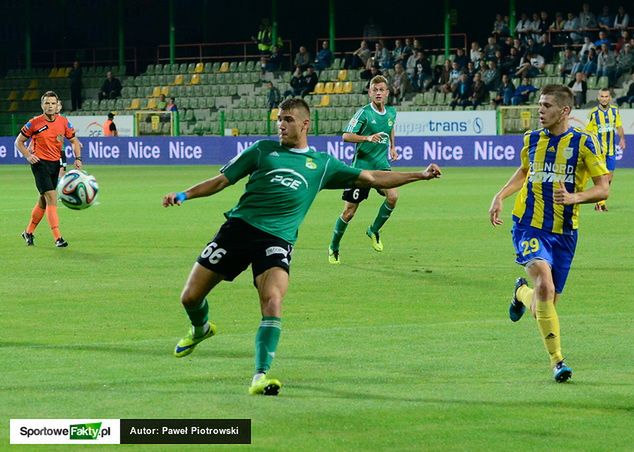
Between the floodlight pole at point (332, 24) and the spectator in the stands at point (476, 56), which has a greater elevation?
the floodlight pole at point (332, 24)

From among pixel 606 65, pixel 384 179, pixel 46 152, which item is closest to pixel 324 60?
pixel 606 65

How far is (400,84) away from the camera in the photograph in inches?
1769

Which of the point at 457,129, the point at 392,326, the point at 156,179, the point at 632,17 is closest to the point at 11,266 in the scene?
the point at 392,326

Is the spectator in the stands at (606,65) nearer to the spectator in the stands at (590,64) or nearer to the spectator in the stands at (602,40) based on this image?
the spectator in the stands at (590,64)

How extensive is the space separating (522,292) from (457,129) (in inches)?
1260

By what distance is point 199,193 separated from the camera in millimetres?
8477

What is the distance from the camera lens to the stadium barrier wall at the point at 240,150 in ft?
134

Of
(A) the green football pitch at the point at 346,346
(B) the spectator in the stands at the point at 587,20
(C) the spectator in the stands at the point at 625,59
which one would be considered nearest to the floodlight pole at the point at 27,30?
(B) the spectator in the stands at the point at 587,20

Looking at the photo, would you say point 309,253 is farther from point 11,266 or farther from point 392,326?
point 392,326

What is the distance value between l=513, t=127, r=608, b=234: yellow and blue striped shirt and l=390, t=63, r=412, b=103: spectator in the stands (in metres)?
36.0

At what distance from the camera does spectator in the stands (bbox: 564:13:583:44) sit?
43.1 metres

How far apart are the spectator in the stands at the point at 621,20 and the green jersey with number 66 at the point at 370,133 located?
26581 millimetres

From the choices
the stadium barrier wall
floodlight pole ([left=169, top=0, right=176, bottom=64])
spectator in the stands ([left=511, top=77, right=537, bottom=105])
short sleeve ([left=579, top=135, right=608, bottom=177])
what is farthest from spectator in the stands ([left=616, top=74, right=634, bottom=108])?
short sleeve ([left=579, top=135, right=608, bottom=177])

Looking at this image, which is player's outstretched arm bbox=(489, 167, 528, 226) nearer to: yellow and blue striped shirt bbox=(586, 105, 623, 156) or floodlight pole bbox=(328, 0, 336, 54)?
yellow and blue striped shirt bbox=(586, 105, 623, 156)
